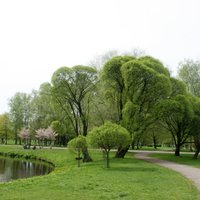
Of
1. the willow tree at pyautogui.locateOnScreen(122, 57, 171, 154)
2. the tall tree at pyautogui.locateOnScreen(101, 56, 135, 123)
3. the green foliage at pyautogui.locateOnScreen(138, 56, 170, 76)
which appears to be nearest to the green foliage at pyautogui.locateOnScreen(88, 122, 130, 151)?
the willow tree at pyautogui.locateOnScreen(122, 57, 171, 154)

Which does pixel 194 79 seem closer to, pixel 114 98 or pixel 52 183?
pixel 114 98

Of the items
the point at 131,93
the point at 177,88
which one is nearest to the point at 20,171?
the point at 131,93

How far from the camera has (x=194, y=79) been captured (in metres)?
44.5

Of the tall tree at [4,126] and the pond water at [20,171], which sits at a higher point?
the tall tree at [4,126]

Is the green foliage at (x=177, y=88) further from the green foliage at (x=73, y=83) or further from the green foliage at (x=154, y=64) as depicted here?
the green foliage at (x=73, y=83)

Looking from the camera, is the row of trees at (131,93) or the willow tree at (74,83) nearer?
the row of trees at (131,93)

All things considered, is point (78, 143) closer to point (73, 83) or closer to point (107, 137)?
point (107, 137)

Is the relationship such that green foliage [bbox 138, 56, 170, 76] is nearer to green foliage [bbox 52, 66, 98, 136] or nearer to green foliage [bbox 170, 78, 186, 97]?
green foliage [bbox 170, 78, 186, 97]

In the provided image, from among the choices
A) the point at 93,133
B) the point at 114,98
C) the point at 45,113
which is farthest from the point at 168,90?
the point at 45,113

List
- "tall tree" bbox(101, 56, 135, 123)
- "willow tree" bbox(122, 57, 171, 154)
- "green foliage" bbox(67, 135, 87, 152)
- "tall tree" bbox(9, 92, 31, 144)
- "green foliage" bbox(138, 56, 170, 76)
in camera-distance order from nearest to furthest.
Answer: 1. "green foliage" bbox(67, 135, 87, 152)
2. "willow tree" bbox(122, 57, 171, 154)
3. "green foliage" bbox(138, 56, 170, 76)
4. "tall tree" bbox(101, 56, 135, 123)
5. "tall tree" bbox(9, 92, 31, 144)

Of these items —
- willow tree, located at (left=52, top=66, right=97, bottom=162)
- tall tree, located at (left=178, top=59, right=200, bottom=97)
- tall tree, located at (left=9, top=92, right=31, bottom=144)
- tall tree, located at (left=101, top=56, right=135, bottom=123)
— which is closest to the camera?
willow tree, located at (left=52, top=66, right=97, bottom=162)

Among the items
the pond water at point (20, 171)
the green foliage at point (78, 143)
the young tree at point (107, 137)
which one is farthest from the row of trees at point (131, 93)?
the young tree at point (107, 137)

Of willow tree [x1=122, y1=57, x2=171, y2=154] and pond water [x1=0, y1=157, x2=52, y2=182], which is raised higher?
willow tree [x1=122, y1=57, x2=171, y2=154]

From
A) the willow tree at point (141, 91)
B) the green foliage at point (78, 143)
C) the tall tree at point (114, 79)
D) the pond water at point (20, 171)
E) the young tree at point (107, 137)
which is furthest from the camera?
the tall tree at point (114, 79)
